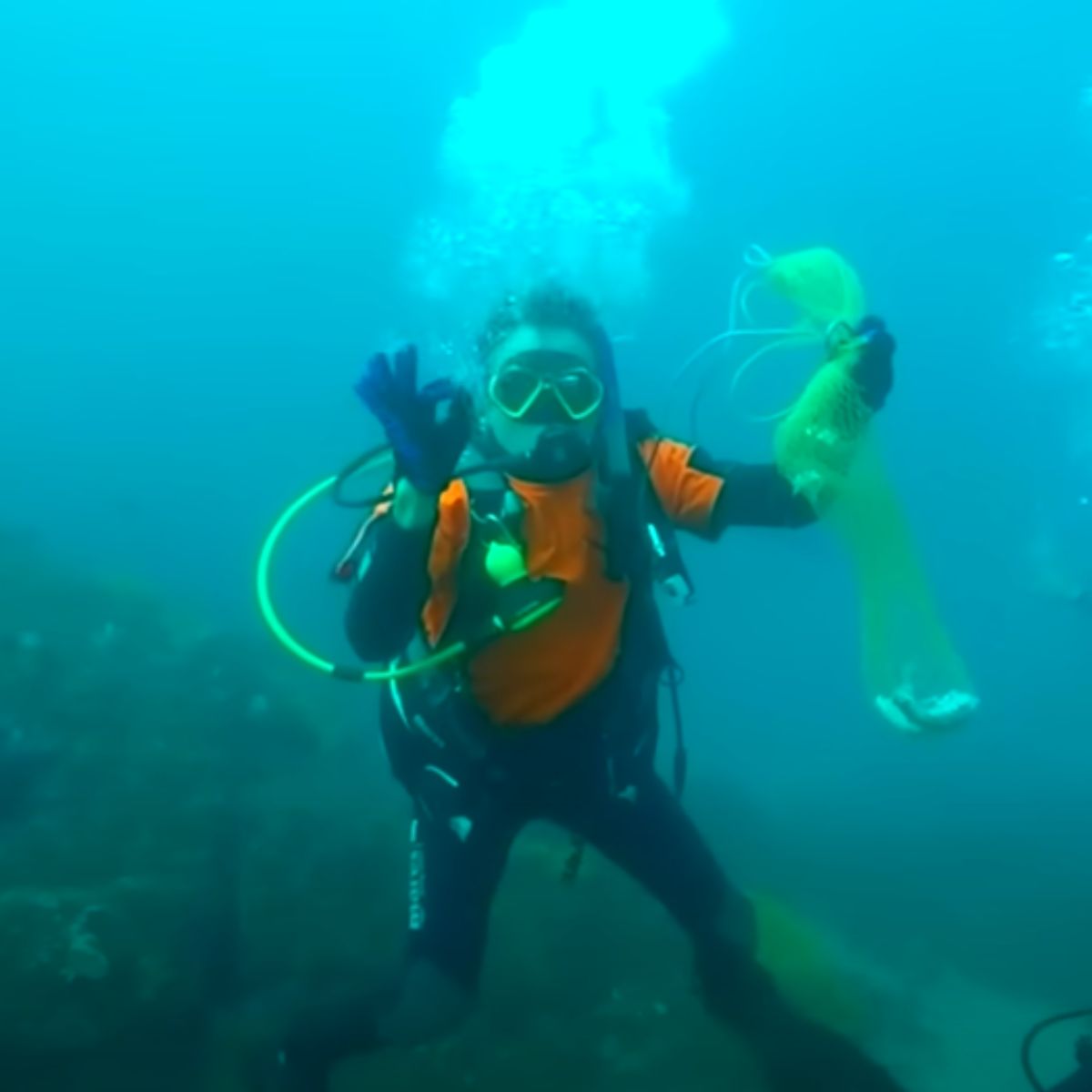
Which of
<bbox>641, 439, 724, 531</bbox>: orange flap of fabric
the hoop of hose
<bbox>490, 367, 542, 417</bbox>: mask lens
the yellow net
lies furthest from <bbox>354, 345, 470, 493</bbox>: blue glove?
the yellow net

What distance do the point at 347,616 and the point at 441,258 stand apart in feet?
38.1

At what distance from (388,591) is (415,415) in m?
0.62

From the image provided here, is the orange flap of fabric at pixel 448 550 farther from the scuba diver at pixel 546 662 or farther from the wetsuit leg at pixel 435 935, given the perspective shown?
the wetsuit leg at pixel 435 935

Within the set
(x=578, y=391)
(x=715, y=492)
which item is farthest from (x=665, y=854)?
(x=578, y=391)

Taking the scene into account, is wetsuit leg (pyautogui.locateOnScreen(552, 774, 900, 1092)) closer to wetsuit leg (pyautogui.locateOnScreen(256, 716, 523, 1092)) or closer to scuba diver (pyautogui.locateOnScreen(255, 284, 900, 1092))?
scuba diver (pyautogui.locateOnScreen(255, 284, 900, 1092))

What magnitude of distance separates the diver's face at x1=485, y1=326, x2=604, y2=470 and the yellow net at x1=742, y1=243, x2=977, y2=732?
76 cm

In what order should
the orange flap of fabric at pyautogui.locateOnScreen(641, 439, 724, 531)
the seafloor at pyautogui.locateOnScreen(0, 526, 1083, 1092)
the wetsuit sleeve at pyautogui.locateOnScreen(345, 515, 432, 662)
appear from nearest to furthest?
the wetsuit sleeve at pyautogui.locateOnScreen(345, 515, 432, 662), the orange flap of fabric at pyautogui.locateOnScreen(641, 439, 724, 531), the seafloor at pyautogui.locateOnScreen(0, 526, 1083, 1092)

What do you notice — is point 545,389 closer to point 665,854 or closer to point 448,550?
point 448,550

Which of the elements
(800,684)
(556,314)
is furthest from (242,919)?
(800,684)

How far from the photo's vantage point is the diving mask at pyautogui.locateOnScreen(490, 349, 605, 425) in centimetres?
392

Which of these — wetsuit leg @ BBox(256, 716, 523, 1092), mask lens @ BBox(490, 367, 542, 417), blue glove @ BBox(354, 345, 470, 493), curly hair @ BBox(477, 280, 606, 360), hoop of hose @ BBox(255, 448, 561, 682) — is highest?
curly hair @ BBox(477, 280, 606, 360)

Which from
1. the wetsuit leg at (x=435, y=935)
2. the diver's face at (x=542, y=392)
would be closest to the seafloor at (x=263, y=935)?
the wetsuit leg at (x=435, y=935)

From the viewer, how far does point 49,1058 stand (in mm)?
6160

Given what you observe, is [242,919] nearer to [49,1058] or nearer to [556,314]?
[49,1058]
